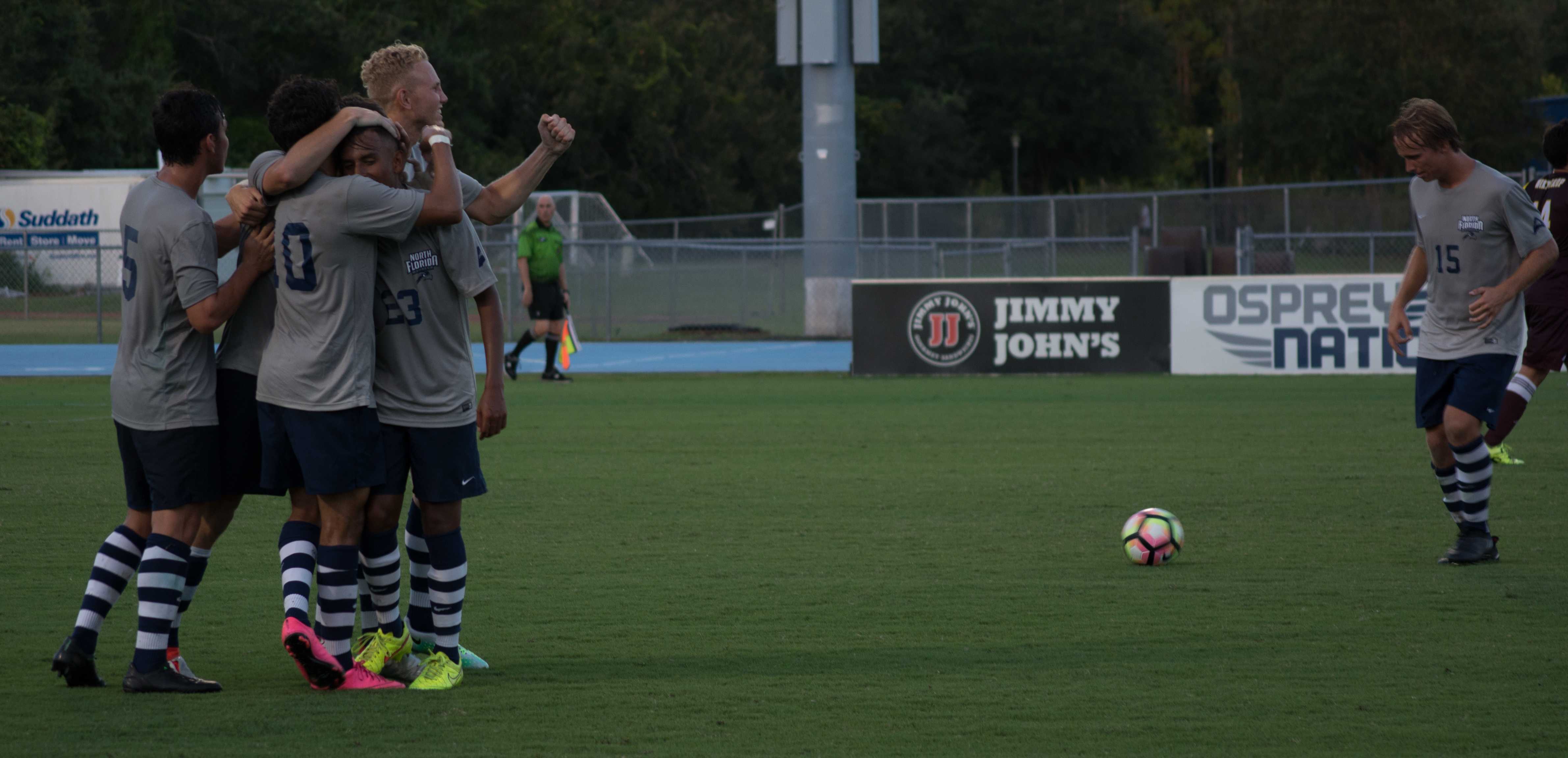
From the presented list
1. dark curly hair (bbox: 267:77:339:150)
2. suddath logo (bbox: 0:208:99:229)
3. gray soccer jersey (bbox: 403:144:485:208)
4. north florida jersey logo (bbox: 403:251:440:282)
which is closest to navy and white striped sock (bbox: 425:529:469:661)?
north florida jersey logo (bbox: 403:251:440:282)

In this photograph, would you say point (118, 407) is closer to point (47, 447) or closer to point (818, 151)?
point (47, 447)

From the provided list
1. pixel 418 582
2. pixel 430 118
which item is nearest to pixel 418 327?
pixel 430 118

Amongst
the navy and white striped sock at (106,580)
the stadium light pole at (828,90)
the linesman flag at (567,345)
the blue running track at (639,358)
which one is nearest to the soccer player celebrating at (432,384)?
the navy and white striped sock at (106,580)

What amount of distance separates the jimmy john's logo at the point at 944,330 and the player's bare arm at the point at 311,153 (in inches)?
539

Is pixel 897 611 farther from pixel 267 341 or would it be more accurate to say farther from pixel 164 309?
pixel 164 309

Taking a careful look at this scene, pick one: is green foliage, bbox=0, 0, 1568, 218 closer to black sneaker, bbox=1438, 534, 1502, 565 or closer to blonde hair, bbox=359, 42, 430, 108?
blonde hair, bbox=359, 42, 430, 108

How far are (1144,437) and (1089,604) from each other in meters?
6.15

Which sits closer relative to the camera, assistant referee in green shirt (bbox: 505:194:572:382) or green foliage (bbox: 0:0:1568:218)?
assistant referee in green shirt (bbox: 505:194:572:382)

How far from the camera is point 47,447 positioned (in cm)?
1160

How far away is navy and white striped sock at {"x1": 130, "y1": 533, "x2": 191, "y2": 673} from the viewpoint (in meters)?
4.73

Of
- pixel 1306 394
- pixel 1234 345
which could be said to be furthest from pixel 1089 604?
pixel 1234 345

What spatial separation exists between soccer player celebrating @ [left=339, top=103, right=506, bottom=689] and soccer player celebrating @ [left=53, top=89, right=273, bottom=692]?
399mm

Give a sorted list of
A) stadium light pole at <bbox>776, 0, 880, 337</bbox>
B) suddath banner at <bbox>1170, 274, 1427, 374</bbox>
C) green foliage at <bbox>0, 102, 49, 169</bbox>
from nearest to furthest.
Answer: suddath banner at <bbox>1170, 274, 1427, 374</bbox> < stadium light pole at <bbox>776, 0, 880, 337</bbox> < green foliage at <bbox>0, 102, 49, 169</bbox>

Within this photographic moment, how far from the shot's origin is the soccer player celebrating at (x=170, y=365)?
4.68m
